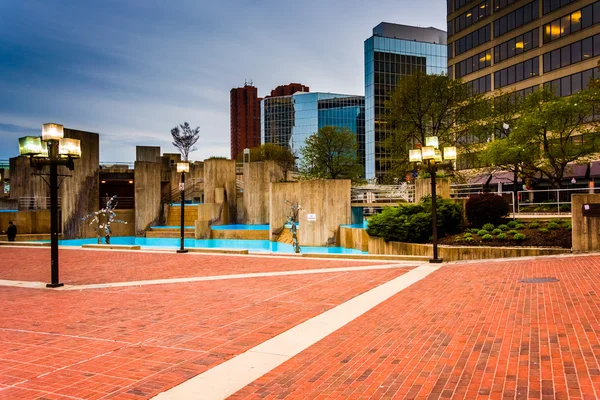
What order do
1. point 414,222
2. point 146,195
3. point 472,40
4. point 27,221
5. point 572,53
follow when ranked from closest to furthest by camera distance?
point 414,222, point 27,221, point 146,195, point 572,53, point 472,40

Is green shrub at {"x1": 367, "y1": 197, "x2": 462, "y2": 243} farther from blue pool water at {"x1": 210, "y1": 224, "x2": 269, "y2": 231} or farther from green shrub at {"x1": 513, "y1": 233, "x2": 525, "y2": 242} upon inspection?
blue pool water at {"x1": 210, "y1": 224, "x2": 269, "y2": 231}

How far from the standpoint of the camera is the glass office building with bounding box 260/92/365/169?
388ft

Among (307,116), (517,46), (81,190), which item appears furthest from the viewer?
(307,116)

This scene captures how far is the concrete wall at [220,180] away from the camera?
39406 mm

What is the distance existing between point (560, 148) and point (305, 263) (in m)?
21.9

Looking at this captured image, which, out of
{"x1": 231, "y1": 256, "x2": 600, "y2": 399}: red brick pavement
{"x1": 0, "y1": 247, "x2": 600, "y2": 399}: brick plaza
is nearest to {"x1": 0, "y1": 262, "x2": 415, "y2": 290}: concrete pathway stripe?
{"x1": 0, "y1": 247, "x2": 600, "y2": 399}: brick plaza

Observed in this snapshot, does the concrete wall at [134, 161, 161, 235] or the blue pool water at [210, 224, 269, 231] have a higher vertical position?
the concrete wall at [134, 161, 161, 235]

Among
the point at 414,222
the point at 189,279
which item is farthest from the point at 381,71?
the point at 189,279

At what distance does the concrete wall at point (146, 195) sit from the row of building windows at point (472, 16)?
156 ft

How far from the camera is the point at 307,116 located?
403 ft

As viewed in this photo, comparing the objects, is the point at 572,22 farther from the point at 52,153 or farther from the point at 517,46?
the point at 52,153

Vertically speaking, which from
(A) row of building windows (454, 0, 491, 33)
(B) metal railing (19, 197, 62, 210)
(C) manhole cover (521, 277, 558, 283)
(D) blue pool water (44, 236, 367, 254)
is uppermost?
(A) row of building windows (454, 0, 491, 33)

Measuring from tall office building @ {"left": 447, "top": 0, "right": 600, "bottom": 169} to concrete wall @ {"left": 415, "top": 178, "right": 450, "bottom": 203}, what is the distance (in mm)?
15870

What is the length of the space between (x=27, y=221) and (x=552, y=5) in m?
55.4
